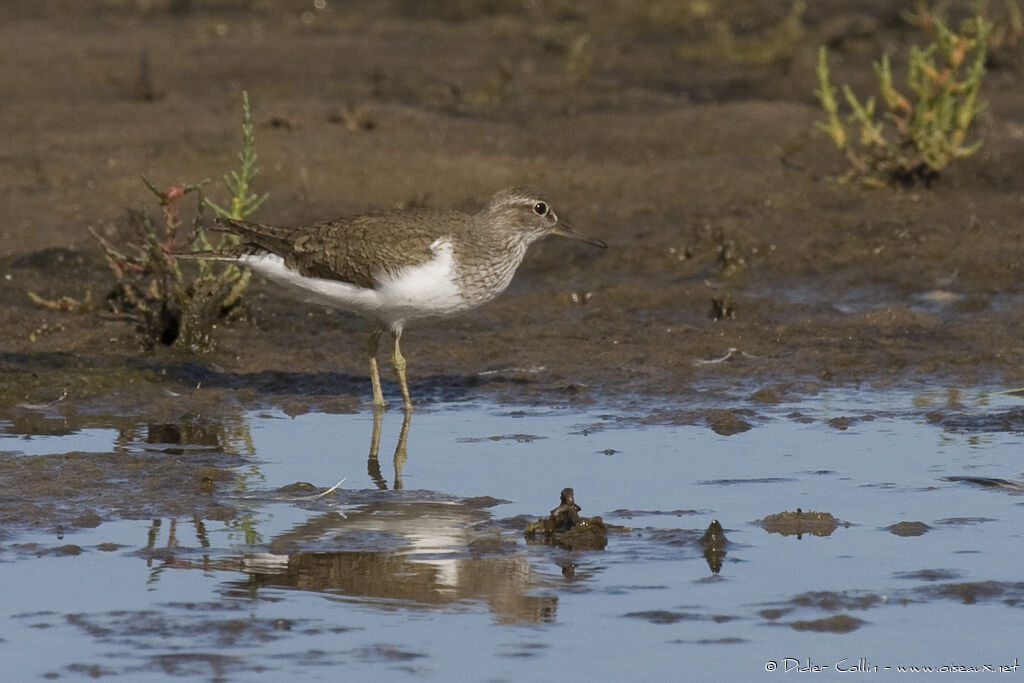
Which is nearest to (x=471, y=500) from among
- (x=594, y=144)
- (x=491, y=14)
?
(x=594, y=144)

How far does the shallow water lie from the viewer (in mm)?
5293

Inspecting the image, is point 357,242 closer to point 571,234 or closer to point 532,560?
point 571,234

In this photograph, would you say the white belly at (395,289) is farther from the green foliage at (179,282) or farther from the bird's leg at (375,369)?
the green foliage at (179,282)

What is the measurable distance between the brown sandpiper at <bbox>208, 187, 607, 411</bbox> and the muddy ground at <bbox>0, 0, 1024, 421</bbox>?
2.04 feet

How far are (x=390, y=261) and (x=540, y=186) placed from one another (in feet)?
15.2

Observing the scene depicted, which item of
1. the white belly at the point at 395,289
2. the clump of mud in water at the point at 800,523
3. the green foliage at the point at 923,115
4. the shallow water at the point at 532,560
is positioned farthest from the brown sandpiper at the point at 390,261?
the green foliage at the point at 923,115

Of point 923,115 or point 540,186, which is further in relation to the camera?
point 540,186

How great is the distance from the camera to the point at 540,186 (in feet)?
43.5

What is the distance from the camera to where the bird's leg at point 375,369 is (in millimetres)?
9148

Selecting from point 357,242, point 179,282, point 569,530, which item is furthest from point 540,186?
point 569,530

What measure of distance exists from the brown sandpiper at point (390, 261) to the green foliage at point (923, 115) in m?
4.37

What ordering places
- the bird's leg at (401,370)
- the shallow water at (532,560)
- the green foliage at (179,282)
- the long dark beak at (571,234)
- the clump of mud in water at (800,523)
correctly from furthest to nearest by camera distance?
the long dark beak at (571,234) → the green foliage at (179,282) → the bird's leg at (401,370) → the clump of mud in water at (800,523) → the shallow water at (532,560)

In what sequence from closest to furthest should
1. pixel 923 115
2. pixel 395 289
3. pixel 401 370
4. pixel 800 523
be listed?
pixel 800 523 < pixel 395 289 < pixel 401 370 < pixel 923 115

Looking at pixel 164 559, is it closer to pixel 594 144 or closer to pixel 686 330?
pixel 686 330
